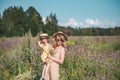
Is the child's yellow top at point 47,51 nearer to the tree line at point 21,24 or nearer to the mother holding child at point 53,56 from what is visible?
the mother holding child at point 53,56

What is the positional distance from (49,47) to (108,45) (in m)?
7.24

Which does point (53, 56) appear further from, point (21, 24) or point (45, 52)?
point (21, 24)

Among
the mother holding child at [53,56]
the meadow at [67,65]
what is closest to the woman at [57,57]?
the mother holding child at [53,56]

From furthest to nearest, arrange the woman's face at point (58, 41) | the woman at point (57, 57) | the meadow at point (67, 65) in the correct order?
the meadow at point (67, 65), the woman's face at point (58, 41), the woman at point (57, 57)

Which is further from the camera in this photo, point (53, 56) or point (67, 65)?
point (67, 65)

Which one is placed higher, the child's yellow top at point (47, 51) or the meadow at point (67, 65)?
the child's yellow top at point (47, 51)

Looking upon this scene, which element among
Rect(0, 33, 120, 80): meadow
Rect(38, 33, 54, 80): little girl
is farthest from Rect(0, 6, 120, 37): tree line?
Rect(38, 33, 54, 80): little girl

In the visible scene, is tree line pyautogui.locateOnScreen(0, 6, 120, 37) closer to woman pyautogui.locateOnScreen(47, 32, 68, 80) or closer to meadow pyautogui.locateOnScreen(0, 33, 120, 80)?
meadow pyautogui.locateOnScreen(0, 33, 120, 80)

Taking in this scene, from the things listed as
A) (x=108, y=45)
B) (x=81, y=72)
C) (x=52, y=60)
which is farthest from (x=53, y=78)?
(x=108, y=45)

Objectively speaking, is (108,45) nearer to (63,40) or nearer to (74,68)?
(74,68)

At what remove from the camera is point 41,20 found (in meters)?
33.9

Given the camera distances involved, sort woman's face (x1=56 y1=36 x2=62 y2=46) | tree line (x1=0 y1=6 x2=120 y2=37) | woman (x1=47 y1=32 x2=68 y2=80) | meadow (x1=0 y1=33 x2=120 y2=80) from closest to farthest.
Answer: woman (x1=47 y1=32 x2=68 y2=80)
woman's face (x1=56 y1=36 x2=62 y2=46)
meadow (x1=0 y1=33 x2=120 y2=80)
tree line (x1=0 y1=6 x2=120 y2=37)

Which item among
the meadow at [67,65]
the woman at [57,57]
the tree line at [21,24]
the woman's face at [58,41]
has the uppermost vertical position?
the tree line at [21,24]

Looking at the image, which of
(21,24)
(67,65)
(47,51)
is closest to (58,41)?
(47,51)
